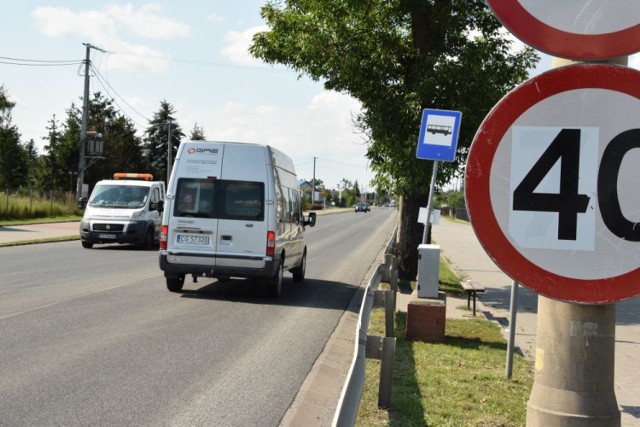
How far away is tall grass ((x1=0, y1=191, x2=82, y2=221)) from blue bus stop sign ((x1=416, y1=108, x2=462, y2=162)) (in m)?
32.9

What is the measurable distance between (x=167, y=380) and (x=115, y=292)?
257 inches

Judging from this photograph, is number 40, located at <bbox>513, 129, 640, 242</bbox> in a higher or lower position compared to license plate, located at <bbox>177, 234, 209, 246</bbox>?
higher

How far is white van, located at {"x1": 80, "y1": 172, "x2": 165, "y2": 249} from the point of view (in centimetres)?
2412

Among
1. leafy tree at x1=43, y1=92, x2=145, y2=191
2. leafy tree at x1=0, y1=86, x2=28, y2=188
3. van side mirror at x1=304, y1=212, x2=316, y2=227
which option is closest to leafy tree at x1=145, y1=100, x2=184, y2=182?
leafy tree at x1=43, y1=92, x2=145, y2=191

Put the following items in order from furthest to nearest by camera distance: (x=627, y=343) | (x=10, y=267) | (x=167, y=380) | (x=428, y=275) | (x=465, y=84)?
(x=10, y=267) → (x=465, y=84) → (x=627, y=343) → (x=428, y=275) → (x=167, y=380)

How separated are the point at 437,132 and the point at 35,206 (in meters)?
36.1

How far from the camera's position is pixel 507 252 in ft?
7.05

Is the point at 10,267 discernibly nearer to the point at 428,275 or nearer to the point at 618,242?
the point at 428,275

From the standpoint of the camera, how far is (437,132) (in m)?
10.9

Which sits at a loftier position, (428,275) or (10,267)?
(428,275)

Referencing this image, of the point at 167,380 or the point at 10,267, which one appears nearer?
the point at 167,380

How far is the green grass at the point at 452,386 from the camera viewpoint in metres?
5.93

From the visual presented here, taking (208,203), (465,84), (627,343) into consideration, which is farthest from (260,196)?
(627,343)

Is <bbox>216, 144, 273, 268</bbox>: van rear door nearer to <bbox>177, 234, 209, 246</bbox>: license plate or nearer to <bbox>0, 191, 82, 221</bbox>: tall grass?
<bbox>177, 234, 209, 246</bbox>: license plate
